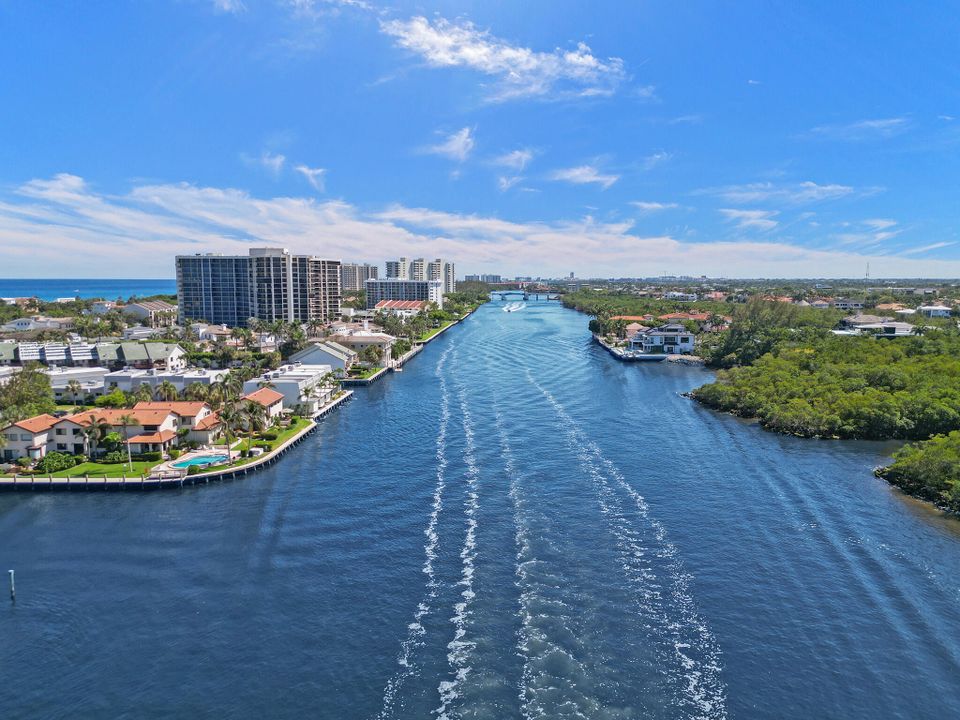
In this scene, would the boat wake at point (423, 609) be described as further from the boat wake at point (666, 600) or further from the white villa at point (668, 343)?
the white villa at point (668, 343)

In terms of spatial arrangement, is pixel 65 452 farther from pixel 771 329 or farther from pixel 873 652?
pixel 771 329

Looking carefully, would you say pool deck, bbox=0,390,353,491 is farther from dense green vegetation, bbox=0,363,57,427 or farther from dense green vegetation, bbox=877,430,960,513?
dense green vegetation, bbox=877,430,960,513

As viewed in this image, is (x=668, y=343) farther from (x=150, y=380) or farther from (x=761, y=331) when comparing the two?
(x=150, y=380)

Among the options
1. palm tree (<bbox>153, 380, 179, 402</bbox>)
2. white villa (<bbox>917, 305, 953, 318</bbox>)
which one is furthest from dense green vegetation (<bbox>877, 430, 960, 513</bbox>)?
white villa (<bbox>917, 305, 953, 318</bbox>)

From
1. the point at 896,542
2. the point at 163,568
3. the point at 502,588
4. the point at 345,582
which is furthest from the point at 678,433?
the point at 163,568

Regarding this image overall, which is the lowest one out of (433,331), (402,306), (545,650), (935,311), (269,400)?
(545,650)

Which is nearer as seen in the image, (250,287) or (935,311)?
(250,287)

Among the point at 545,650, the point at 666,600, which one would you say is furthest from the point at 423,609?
the point at 666,600
